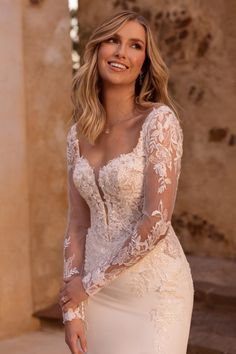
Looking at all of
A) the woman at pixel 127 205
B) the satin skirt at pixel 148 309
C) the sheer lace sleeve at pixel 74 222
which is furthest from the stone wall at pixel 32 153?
the satin skirt at pixel 148 309

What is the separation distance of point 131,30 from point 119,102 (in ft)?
0.78

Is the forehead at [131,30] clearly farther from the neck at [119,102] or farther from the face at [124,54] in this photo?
the neck at [119,102]

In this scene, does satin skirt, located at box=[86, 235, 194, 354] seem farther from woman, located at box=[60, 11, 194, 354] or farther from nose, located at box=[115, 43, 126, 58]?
nose, located at box=[115, 43, 126, 58]

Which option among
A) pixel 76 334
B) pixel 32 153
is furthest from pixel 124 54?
pixel 32 153

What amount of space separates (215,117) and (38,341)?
288 centimetres

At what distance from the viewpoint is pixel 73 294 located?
8.20 ft

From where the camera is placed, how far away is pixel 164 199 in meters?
2.32

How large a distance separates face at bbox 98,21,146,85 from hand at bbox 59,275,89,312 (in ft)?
2.11

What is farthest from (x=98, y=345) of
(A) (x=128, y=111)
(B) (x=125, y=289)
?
(A) (x=128, y=111)

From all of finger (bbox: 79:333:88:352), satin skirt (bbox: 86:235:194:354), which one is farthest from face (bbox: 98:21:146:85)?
finger (bbox: 79:333:88:352)

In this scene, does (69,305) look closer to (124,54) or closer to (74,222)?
(74,222)

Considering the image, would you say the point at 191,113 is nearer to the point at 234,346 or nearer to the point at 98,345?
the point at 234,346

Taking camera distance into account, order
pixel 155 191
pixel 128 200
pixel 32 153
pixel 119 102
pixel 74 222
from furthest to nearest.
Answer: pixel 32 153
pixel 74 222
pixel 119 102
pixel 128 200
pixel 155 191

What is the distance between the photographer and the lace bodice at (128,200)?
2330mm
